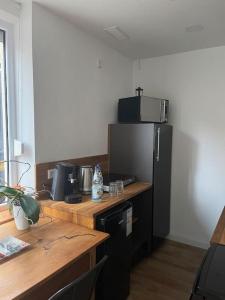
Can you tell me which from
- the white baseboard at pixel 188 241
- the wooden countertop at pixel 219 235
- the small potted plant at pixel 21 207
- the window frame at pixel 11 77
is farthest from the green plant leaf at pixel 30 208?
the white baseboard at pixel 188 241

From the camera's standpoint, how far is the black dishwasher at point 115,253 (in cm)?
179

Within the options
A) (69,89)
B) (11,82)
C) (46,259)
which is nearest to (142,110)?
(69,89)

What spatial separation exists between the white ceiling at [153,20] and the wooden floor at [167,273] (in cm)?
238

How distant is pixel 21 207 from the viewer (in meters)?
1.65

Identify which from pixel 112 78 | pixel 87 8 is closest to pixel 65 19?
pixel 87 8

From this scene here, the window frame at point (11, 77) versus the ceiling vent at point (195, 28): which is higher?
the ceiling vent at point (195, 28)

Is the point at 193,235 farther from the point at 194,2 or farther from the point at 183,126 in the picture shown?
the point at 194,2

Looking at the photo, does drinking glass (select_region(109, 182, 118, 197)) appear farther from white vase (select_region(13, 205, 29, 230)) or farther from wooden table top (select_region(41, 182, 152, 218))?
white vase (select_region(13, 205, 29, 230))

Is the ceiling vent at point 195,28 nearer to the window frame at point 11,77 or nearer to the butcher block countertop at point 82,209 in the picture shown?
the window frame at point 11,77

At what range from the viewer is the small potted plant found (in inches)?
63.8

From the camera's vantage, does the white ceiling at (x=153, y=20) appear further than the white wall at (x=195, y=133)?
No

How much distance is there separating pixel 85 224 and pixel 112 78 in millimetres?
1851

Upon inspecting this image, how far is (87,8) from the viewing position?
202 centimetres

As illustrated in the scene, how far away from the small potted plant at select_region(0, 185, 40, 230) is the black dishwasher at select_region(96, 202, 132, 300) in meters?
0.45
